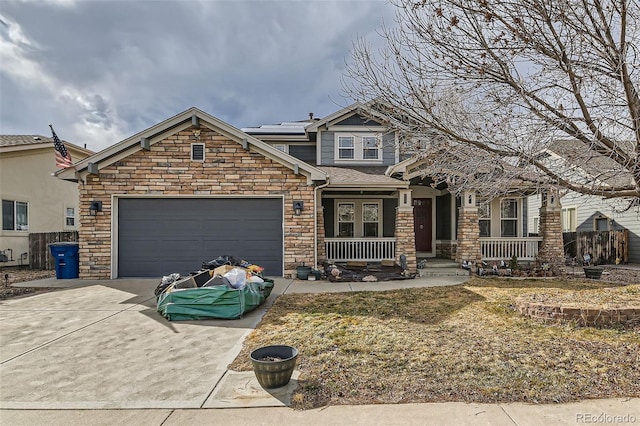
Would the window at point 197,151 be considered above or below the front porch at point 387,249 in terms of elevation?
above

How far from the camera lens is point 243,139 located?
1034cm

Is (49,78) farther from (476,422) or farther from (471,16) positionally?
(476,422)

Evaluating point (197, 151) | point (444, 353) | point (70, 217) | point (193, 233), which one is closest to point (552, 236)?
point (444, 353)

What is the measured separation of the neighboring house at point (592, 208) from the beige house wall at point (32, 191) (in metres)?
17.3

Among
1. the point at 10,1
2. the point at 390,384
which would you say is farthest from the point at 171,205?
the point at 390,384

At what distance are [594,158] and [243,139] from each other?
813 centimetres

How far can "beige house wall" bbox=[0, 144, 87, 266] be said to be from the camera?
13727 mm

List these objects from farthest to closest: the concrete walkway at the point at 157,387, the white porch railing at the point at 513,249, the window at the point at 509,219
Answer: the window at the point at 509,219 → the white porch railing at the point at 513,249 → the concrete walkway at the point at 157,387

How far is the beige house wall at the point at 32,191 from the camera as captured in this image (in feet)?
45.0

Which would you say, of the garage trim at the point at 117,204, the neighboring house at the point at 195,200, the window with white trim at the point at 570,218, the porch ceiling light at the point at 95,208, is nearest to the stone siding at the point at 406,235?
the neighboring house at the point at 195,200

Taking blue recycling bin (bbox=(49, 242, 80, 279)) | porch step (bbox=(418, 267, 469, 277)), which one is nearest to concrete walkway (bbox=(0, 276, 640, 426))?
blue recycling bin (bbox=(49, 242, 80, 279))

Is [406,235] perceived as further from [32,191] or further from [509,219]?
[32,191]

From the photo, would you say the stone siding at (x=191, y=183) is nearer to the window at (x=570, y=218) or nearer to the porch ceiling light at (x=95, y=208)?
the porch ceiling light at (x=95, y=208)

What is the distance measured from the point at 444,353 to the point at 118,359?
402 centimetres
